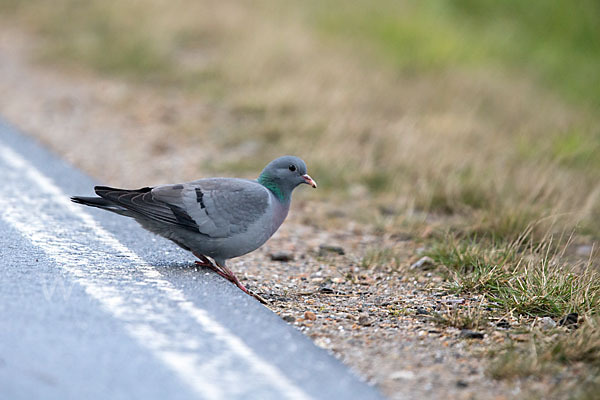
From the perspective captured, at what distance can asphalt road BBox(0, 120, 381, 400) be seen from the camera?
3.44 metres

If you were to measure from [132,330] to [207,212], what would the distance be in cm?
104

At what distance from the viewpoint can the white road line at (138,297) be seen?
3547mm

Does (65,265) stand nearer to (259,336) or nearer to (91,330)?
(91,330)

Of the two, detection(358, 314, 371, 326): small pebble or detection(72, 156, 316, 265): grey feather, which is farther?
detection(72, 156, 316, 265): grey feather

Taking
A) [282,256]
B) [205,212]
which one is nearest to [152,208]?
[205,212]

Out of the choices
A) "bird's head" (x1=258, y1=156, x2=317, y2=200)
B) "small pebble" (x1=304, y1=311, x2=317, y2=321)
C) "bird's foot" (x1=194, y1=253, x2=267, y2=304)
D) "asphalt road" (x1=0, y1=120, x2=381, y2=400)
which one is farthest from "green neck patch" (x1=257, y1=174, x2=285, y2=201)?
"small pebble" (x1=304, y1=311, x2=317, y2=321)

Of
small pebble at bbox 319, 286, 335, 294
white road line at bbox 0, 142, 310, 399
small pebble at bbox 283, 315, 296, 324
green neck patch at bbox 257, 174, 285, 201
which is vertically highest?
green neck patch at bbox 257, 174, 285, 201

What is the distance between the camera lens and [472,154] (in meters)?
8.60

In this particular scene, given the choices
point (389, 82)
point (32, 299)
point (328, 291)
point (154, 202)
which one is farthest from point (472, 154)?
point (32, 299)

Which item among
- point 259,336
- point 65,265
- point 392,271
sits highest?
point 65,265

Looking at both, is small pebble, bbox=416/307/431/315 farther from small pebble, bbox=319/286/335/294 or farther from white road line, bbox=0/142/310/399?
white road line, bbox=0/142/310/399

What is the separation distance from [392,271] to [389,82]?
5.80 m

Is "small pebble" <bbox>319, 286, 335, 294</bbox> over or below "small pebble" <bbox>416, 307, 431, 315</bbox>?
over

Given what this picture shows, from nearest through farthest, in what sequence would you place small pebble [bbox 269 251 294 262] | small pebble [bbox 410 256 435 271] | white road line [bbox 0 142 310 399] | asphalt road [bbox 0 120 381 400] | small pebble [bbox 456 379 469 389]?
asphalt road [bbox 0 120 381 400] < white road line [bbox 0 142 310 399] < small pebble [bbox 456 379 469 389] < small pebble [bbox 410 256 435 271] < small pebble [bbox 269 251 294 262]
